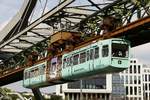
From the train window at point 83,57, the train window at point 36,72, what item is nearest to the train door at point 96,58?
the train window at point 83,57

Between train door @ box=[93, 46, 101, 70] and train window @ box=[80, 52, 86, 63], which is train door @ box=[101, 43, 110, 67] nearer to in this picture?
train door @ box=[93, 46, 101, 70]

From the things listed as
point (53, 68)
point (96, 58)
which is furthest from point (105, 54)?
point (53, 68)

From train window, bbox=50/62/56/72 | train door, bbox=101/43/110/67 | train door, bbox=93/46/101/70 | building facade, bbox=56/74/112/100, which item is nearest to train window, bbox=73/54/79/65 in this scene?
train door, bbox=93/46/101/70

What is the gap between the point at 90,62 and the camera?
110 ft

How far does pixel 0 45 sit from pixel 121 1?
34.9 m

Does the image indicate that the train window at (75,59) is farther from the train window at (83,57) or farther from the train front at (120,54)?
the train front at (120,54)

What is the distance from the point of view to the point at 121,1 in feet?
112

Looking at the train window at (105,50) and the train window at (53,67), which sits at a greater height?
the train window at (105,50)

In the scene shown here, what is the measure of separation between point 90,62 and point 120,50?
2287mm

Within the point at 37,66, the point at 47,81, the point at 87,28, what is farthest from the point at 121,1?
the point at 37,66

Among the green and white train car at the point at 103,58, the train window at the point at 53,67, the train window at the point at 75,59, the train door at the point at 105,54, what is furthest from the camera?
the train window at the point at 53,67

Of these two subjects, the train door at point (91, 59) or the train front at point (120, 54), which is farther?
the train door at point (91, 59)

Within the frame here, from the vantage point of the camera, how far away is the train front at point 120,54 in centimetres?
3163

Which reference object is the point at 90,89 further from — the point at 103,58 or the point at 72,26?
the point at 103,58
